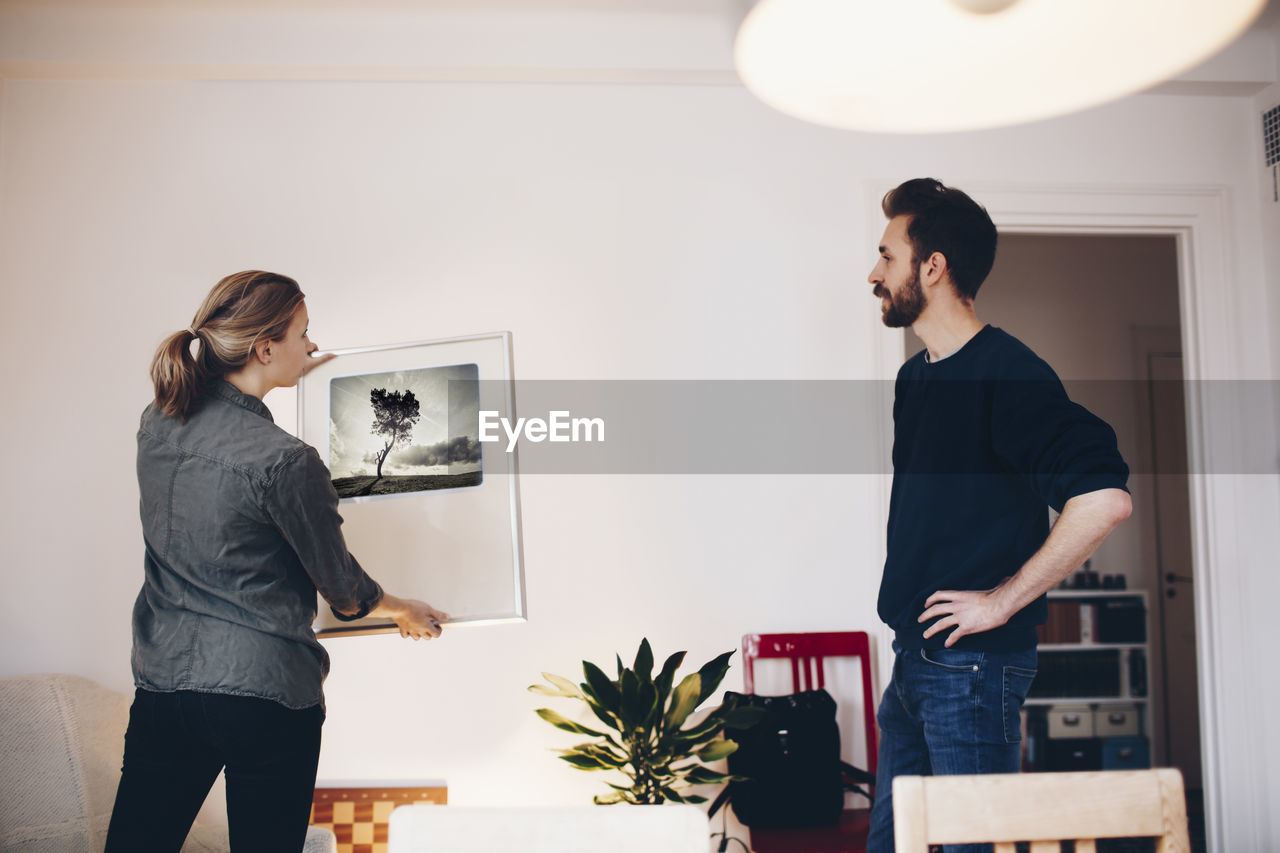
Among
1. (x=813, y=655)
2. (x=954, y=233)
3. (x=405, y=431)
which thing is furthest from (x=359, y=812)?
(x=954, y=233)

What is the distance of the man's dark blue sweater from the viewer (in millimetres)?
1464

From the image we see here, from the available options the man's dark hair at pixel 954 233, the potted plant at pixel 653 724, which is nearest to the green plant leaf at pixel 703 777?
the potted plant at pixel 653 724

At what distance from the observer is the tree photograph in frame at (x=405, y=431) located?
2.43 meters

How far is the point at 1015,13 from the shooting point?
Result: 26.6 inches

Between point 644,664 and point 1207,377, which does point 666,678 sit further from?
point 1207,377

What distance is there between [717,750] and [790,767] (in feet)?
0.93

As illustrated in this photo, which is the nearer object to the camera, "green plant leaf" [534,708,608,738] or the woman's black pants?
the woman's black pants

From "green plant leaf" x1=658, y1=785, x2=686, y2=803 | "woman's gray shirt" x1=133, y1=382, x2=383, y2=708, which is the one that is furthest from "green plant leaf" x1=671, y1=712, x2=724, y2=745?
"woman's gray shirt" x1=133, y1=382, x2=383, y2=708

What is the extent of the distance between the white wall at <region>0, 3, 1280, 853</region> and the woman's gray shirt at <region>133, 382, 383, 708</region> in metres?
0.96

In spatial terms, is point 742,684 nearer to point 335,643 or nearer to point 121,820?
point 335,643

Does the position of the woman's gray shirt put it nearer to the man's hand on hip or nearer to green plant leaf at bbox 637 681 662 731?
green plant leaf at bbox 637 681 662 731

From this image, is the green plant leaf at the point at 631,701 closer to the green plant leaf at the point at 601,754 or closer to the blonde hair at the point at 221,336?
the green plant leaf at the point at 601,754

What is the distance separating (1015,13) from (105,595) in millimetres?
2710

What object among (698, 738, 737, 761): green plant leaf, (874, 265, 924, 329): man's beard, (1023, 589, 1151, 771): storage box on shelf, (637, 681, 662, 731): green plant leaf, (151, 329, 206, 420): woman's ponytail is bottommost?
(1023, 589, 1151, 771): storage box on shelf
